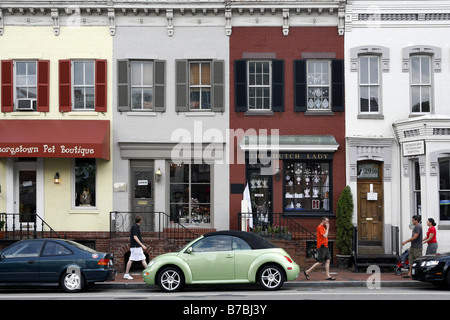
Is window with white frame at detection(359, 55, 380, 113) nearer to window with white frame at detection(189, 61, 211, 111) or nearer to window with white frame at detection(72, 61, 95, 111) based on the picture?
window with white frame at detection(189, 61, 211, 111)

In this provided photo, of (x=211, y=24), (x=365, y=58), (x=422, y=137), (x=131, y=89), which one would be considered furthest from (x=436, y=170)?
(x=131, y=89)

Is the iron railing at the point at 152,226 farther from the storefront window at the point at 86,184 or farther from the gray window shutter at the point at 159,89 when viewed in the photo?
the gray window shutter at the point at 159,89

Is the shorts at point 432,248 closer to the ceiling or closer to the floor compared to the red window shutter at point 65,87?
closer to the floor

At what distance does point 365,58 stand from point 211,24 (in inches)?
210

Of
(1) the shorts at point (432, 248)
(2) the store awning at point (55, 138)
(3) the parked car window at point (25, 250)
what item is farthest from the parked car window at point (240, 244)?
(2) the store awning at point (55, 138)

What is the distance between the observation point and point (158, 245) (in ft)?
61.3

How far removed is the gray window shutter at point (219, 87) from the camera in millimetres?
20094

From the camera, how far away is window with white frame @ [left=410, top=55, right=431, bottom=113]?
20109 millimetres

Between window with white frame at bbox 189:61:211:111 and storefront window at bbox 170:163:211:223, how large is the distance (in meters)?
2.06

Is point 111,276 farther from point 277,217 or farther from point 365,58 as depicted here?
point 365,58

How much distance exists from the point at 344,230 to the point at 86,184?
866 cm

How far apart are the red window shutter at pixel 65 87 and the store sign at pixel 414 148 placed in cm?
1112

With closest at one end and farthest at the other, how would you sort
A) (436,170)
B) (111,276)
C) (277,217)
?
(111,276), (436,170), (277,217)

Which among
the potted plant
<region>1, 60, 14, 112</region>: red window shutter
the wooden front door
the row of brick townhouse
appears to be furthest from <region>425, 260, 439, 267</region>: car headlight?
<region>1, 60, 14, 112</region>: red window shutter
